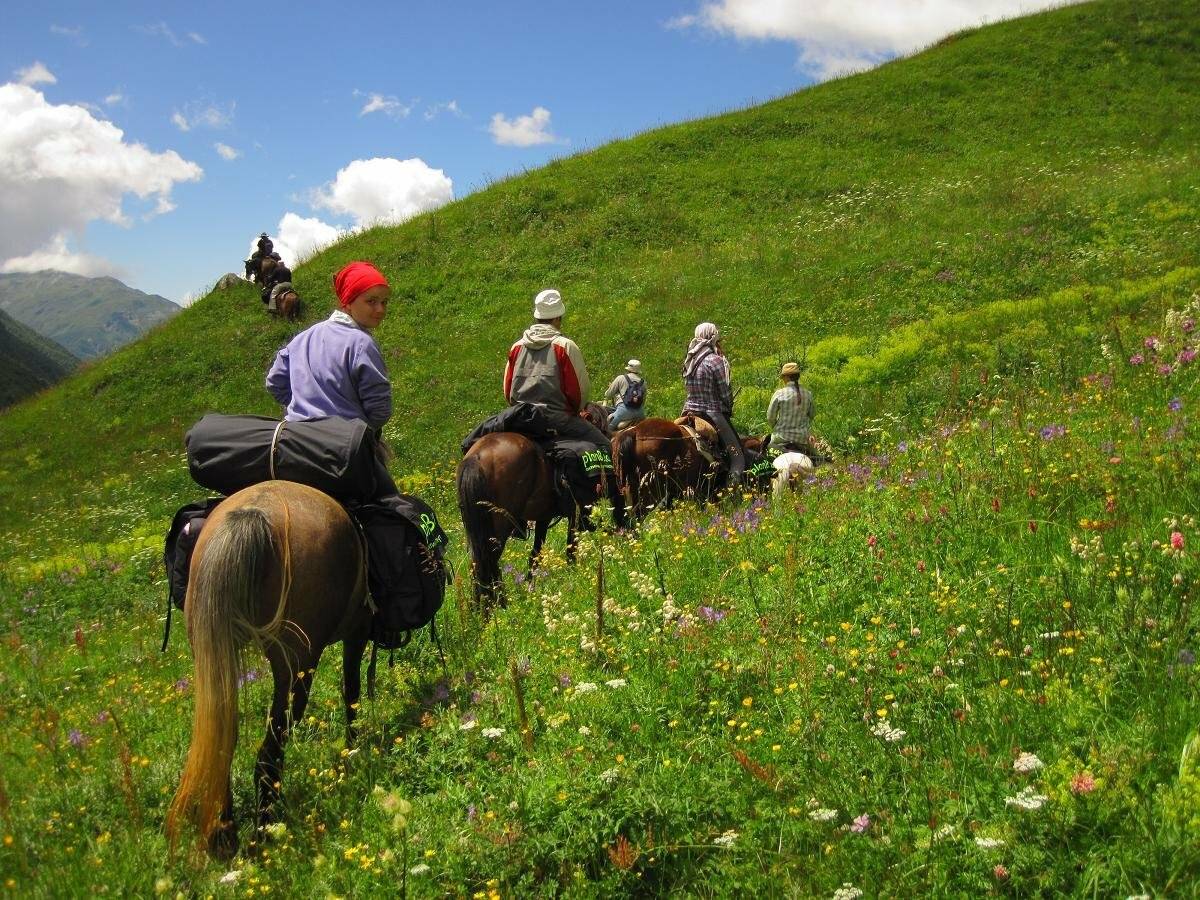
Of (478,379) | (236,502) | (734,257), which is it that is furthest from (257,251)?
(236,502)

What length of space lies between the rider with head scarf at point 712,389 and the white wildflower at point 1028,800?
27.8 ft

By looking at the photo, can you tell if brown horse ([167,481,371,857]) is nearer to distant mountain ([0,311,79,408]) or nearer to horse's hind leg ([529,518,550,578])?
horse's hind leg ([529,518,550,578])

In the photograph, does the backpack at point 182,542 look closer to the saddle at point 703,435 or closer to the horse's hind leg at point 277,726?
the horse's hind leg at point 277,726

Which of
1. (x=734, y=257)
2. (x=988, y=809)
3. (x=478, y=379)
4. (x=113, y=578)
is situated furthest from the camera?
(x=734, y=257)

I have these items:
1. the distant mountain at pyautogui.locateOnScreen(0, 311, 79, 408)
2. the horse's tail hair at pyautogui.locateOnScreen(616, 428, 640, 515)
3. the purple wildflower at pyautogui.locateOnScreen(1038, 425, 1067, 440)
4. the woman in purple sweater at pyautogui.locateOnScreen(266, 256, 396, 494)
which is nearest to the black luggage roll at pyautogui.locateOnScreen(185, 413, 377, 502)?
the woman in purple sweater at pyautogui.locateOnScreen(266, 256, 396, 494)

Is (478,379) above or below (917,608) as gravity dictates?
above

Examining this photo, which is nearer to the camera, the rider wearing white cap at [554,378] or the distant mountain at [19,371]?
the rider wearing white cap at [554,378]

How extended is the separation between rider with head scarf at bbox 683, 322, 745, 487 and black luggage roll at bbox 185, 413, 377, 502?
6.96 metres

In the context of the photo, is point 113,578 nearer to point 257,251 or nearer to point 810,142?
point 257,251

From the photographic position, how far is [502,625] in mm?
6391

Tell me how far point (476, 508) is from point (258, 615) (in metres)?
3.77

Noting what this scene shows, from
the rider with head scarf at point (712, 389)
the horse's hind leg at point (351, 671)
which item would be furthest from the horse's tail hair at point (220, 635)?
the rider with head scarf at point (712, 389)

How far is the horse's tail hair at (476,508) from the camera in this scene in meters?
8.16

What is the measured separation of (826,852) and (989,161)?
3269 cm
